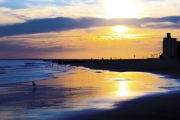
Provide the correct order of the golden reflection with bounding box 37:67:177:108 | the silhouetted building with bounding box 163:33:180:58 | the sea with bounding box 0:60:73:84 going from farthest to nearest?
the silhouetted building with bounding box 163:33:180:58 → the sea with bounding box 0:60:73:84 → the golden reflection with bounding box 37:67:177:108

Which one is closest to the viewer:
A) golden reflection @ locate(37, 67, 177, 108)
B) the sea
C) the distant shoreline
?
golden reflection @ locate(37, 67, 177, 108)

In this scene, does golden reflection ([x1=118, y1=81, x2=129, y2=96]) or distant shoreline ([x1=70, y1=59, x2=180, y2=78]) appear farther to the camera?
distant shoreline ([x1=70, y1=59, x2=180, y2=78])

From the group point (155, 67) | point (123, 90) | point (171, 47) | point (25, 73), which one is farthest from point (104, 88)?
point (171, 47)

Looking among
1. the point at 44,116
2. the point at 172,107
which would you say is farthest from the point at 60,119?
the point at 172,107

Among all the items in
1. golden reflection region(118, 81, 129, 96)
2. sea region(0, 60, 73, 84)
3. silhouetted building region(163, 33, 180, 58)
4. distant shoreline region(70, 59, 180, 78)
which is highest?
silhouetted building region(163, 33, 180, 58)

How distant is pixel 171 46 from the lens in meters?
94.6

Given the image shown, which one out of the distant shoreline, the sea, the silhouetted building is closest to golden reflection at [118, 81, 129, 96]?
the sea

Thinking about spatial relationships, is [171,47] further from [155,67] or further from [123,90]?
[123,90]

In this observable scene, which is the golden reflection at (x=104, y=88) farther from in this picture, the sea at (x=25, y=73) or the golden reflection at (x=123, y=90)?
the sea at (x=25, y=73)

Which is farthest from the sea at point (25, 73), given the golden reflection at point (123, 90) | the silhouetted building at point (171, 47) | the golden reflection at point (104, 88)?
the silhouetted building at point (171, 47)

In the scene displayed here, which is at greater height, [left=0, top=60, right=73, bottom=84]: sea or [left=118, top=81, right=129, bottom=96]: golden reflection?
[left=0, top=60, right=73, bottom=84]: sea

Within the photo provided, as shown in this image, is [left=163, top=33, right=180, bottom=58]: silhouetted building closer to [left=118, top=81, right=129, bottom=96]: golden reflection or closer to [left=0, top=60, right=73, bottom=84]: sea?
[left=0, top=60, right=73, bottom=84]: sea

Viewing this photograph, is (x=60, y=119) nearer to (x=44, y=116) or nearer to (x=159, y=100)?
(x=44, y=116)

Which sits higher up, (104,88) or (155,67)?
(155,67)
